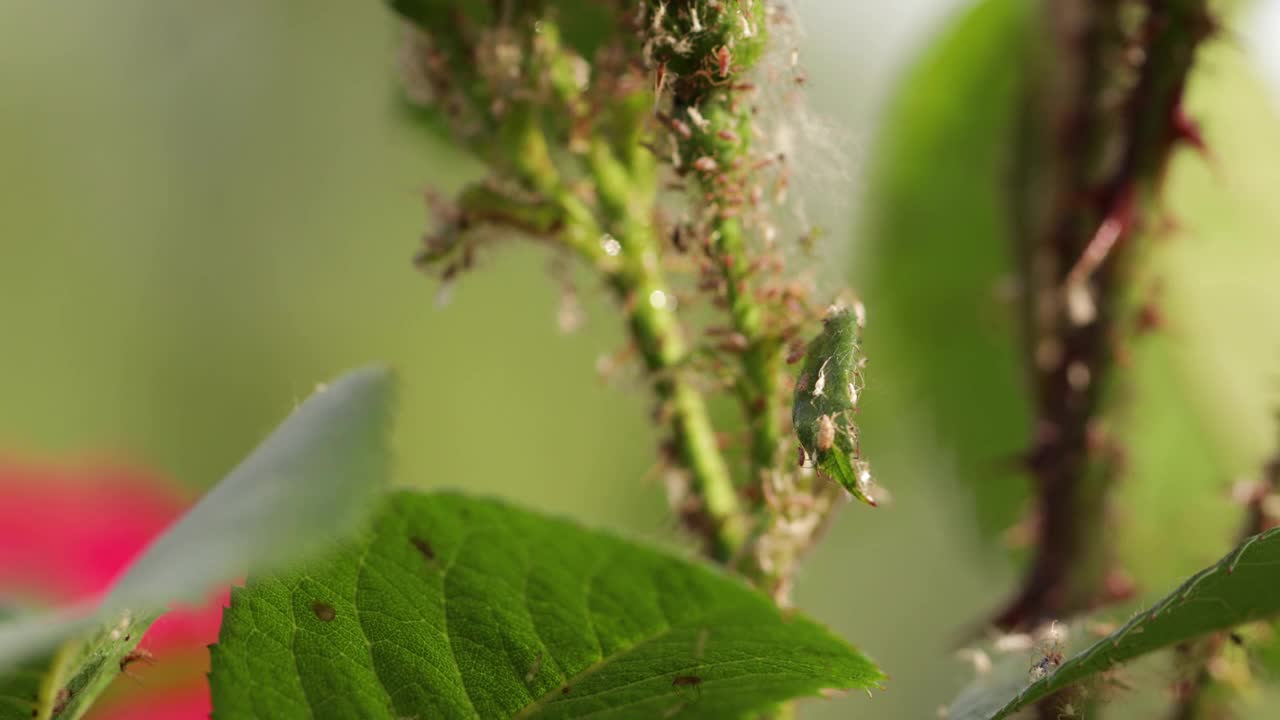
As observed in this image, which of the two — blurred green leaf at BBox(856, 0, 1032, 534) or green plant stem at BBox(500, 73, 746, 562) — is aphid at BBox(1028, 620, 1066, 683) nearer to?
green plant stem at BBox(500, 73, 746, 562)

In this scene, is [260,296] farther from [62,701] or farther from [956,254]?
[62,701]

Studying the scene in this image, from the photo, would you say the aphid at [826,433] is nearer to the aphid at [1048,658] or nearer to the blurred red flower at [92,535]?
the aphid at [1048,658]

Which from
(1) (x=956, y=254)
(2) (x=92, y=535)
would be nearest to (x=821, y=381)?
(1) (x=956, y=254)

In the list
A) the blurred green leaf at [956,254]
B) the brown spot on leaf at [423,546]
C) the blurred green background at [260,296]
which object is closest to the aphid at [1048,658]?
the brown spot on leaf at [423,546]

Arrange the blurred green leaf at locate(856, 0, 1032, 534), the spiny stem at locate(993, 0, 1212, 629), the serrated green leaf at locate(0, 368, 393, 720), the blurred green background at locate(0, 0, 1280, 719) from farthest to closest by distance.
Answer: the blurred green background at locate(0, 0, 1280, 719), the blurred green leaf at locate(856, 0, 1032, 534), the spiny stem at locate(993, 0, 1212, 629), the serrated green leaf at locate(0, 368, 393, 720)

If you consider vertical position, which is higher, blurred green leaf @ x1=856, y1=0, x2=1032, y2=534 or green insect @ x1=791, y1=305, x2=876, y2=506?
blurred green leaf @ x1=856, y1=0, x2=1032, y2=534

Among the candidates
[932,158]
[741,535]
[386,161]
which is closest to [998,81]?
[932,158]

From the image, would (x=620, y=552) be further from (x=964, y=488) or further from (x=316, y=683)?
(x=964, y=488)

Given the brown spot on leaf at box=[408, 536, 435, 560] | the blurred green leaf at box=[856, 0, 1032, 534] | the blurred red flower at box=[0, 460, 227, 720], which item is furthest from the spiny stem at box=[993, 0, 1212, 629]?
the blurred red flower at box=[0, 460, 227, 720]
